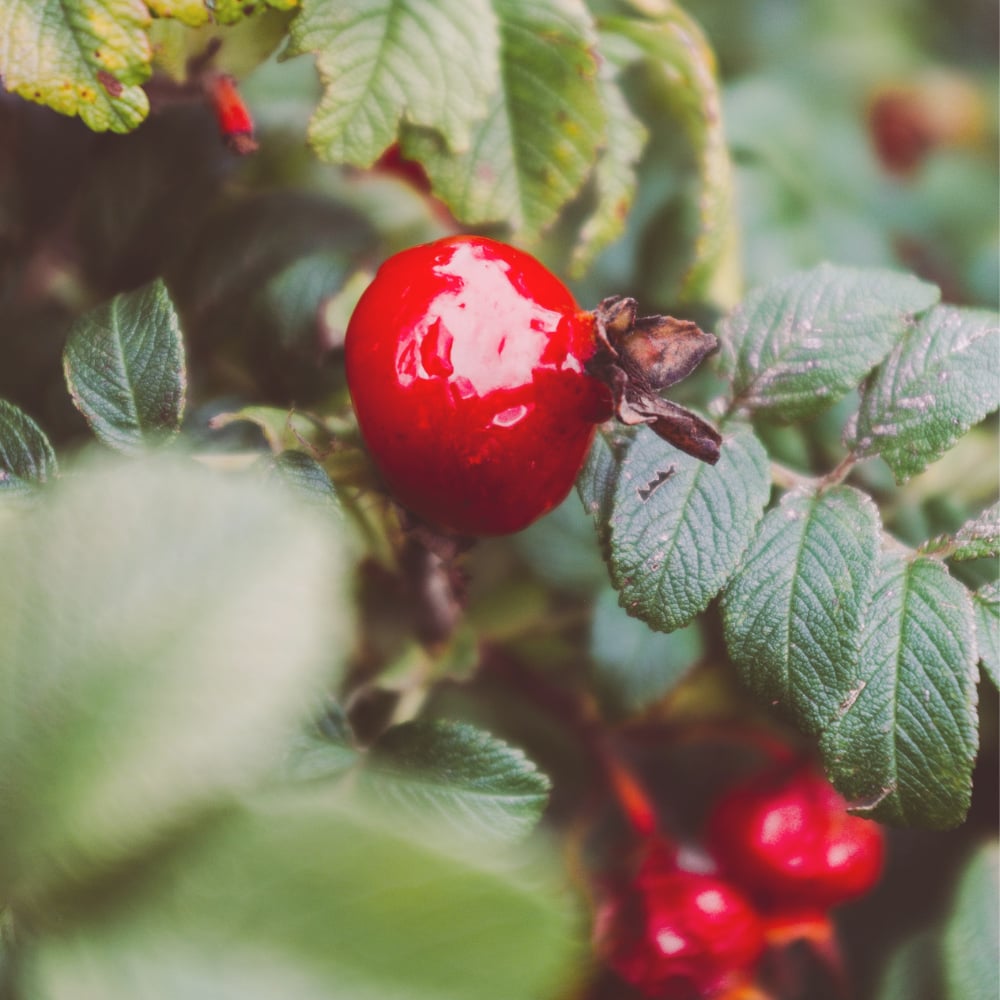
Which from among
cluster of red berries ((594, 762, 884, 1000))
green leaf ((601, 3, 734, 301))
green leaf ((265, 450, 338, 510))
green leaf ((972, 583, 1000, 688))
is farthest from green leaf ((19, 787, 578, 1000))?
green leaf ((601, 3, 734, 301))

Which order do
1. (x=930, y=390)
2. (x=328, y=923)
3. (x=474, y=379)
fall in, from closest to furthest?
(x=328, y=923) < (x=474, y=379) < (x=930, y=390)

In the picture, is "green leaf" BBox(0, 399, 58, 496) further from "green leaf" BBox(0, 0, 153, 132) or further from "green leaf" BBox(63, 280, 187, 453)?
"green leaf" BBox(0, 0, 153, 132)

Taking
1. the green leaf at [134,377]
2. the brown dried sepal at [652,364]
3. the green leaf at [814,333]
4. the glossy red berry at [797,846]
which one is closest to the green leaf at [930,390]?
the green leaf at [814,333]

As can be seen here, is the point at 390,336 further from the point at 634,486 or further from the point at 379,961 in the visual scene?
the point at 379,961

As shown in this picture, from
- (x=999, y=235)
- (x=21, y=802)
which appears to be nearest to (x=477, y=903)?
(x=21, y=802)

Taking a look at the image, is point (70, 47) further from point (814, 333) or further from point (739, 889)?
point (739, 889)

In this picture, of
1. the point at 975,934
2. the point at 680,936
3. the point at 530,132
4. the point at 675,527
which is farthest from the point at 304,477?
the point at 975,934

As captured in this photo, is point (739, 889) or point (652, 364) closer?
point (652, 364)
